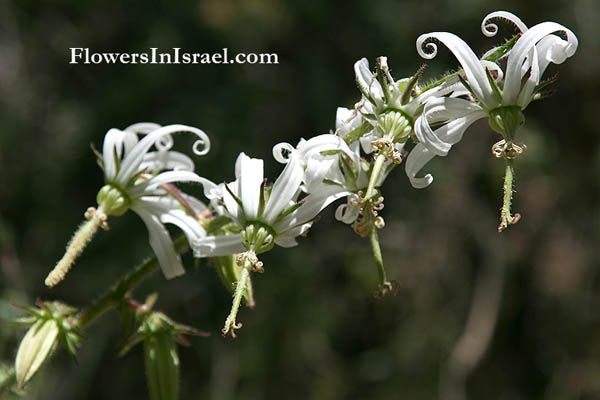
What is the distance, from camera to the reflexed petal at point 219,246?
2170 mm

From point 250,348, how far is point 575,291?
3059 millimetres

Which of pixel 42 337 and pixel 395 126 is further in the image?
pixel 42 337

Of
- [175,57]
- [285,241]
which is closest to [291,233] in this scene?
[285,241]

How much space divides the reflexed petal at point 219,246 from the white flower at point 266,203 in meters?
0.04

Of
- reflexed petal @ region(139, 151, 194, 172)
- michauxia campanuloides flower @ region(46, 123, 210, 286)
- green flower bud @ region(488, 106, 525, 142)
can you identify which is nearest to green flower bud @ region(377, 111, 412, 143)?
green flower bud @ region(488, 106, 525, 142)

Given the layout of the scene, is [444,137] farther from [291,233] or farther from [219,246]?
[219,246]

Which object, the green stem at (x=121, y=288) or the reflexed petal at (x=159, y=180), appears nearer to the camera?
the reflexed petal at (x=159, y=180)

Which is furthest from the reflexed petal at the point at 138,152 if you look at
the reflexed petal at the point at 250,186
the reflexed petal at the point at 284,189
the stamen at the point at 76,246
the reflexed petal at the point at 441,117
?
the reflexed petal at the point at 441,117

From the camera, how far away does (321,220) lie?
5.84 meters

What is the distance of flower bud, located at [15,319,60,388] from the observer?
7.17ft

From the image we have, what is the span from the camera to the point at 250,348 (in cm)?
520

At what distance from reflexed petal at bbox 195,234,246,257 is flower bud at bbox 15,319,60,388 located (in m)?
0.56

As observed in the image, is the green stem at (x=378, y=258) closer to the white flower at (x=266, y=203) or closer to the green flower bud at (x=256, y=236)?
the white flower at (x=266, y=203)

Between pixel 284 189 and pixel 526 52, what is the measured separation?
79 cm
